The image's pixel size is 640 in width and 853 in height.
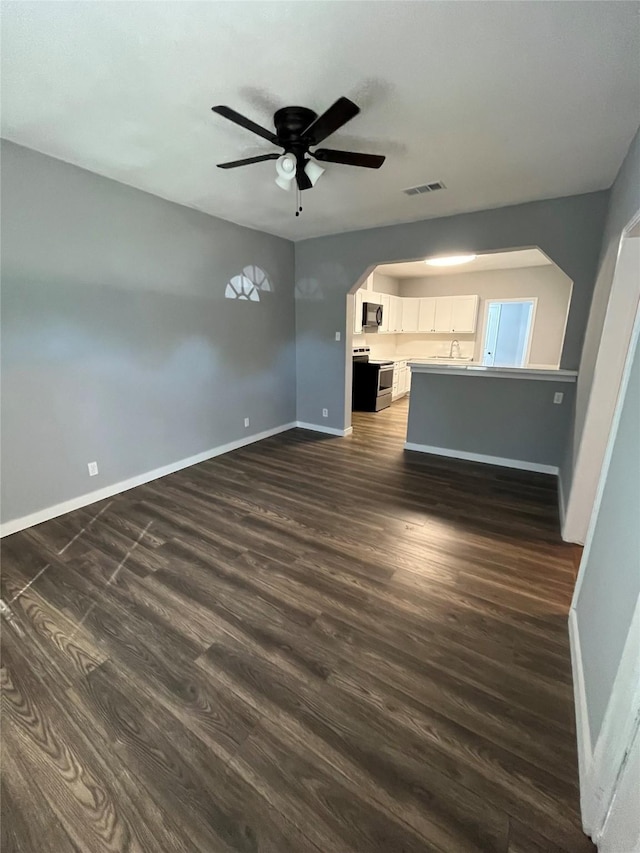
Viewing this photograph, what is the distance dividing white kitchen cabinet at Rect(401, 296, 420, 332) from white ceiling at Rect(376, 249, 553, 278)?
508 mm

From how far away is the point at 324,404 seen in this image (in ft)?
17.1

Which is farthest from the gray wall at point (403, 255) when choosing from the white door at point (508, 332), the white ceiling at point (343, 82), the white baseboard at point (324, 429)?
the white door at point (508, 332)

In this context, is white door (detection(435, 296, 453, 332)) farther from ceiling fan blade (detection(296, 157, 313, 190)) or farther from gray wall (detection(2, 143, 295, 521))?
ceiling fan blade (detection(296, 157, 313, 190))

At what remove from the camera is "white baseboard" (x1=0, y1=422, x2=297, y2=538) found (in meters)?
2.68

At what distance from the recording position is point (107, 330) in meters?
3.01

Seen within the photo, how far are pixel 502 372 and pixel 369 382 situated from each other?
2811 mm

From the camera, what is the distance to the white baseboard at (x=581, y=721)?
3.65ft

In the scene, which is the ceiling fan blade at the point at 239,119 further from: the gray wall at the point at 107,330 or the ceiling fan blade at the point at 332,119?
the gray wall at the point at 107,330

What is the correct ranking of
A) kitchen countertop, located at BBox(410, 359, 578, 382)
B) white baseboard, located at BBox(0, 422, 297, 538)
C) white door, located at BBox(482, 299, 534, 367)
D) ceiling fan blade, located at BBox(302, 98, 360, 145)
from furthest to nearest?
white door, located at BBox(482, 299, 534, 367) → kitchen countertop, located at BBox(410, 359, 578, 382) → white baseboard, located at BBox(0, 422, 297, 538) → ceiling fan blade, located at BBox(302, 98, 360, 145)

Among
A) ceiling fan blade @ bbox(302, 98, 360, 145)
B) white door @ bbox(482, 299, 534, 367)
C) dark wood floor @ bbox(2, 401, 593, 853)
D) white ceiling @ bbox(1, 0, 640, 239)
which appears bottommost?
dark wood floor @ bbox(2, 401, 593, 853)

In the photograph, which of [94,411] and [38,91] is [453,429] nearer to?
[94,411]

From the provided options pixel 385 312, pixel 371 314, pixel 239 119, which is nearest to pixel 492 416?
pixel 371 314

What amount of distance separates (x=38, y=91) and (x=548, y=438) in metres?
4.75

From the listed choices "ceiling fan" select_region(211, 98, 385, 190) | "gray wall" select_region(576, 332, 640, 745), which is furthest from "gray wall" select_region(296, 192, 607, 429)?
"gray wall" select_region(576, 332, 640, 745)
